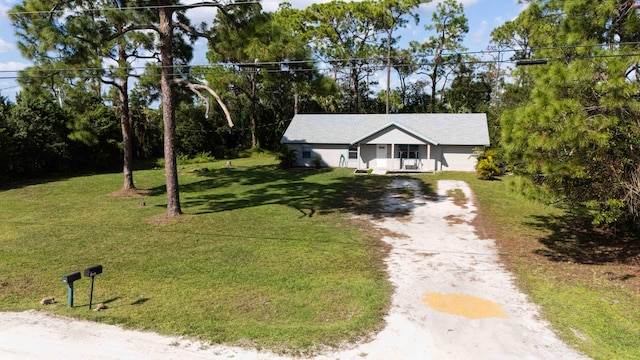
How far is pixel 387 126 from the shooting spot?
29.8 m

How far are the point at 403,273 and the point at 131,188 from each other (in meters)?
16.1

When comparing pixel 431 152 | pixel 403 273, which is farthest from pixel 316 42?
pixel 403 273

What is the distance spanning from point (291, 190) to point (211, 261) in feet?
38.4

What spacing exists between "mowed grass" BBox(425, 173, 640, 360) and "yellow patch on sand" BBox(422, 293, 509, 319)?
940mm

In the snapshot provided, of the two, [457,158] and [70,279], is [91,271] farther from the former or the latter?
[457,158]

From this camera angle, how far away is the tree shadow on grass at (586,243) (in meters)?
12.0

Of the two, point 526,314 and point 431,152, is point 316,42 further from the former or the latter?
point 526,314

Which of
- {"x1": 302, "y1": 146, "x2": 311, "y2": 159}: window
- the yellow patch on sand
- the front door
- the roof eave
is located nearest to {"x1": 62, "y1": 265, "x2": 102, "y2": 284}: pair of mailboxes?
the yellow patch on sand

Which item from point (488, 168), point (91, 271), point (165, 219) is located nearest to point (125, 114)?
point (165, 219)

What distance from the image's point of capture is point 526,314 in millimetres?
8266

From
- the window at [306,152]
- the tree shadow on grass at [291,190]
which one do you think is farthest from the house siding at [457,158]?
the window at [306,152]

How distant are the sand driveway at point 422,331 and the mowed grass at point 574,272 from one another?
498 millimetres

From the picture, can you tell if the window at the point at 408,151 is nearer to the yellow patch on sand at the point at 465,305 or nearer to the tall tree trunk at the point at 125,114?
the tall tree trunk at the point at 125,114

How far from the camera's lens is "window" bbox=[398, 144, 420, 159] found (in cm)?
3055
